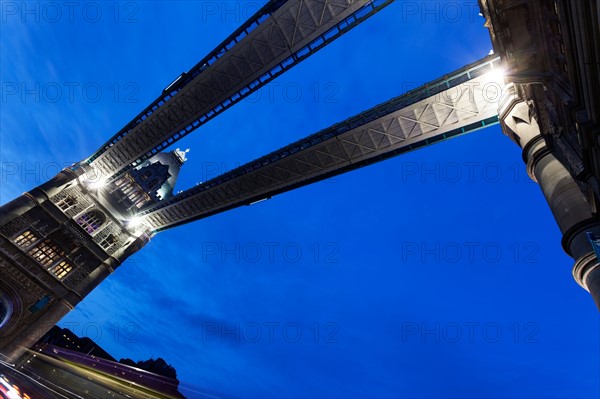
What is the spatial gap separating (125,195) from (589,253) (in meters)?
48.0

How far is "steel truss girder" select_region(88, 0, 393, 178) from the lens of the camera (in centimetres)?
2316

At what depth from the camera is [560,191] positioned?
11.7 metres

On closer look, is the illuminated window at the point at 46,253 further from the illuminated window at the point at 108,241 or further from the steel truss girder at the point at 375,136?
the steel truss girder at the point at 375,136

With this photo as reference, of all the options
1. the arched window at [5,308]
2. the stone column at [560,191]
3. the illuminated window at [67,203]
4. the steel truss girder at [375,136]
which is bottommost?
the arched window at [5,308]

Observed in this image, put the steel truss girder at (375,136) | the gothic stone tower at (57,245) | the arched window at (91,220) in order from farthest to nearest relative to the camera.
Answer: the arched window at (91,220)
the gothic stone tower at (57,245)
the steel truss girder at (375,136)

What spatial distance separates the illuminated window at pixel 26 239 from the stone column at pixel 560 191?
4136 cm

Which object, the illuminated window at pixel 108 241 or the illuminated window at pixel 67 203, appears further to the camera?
the illuminated window at pixel 108 241

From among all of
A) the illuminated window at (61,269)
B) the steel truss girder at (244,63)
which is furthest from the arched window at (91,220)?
the steel truss girder at (244,63)

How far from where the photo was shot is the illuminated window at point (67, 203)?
37.5m

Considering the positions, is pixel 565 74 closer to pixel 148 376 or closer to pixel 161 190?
pixel 161 190

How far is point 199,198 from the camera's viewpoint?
38.2 m

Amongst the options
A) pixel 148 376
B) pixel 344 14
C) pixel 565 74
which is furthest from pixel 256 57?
pixel 148 376

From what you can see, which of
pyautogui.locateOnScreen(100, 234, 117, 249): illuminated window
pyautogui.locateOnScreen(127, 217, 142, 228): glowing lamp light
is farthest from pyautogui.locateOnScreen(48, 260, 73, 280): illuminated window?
pyautogui.locateOnScreen(127, 217, 142, 228): glowing lamp light

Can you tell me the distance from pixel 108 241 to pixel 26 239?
8572 millimetres
